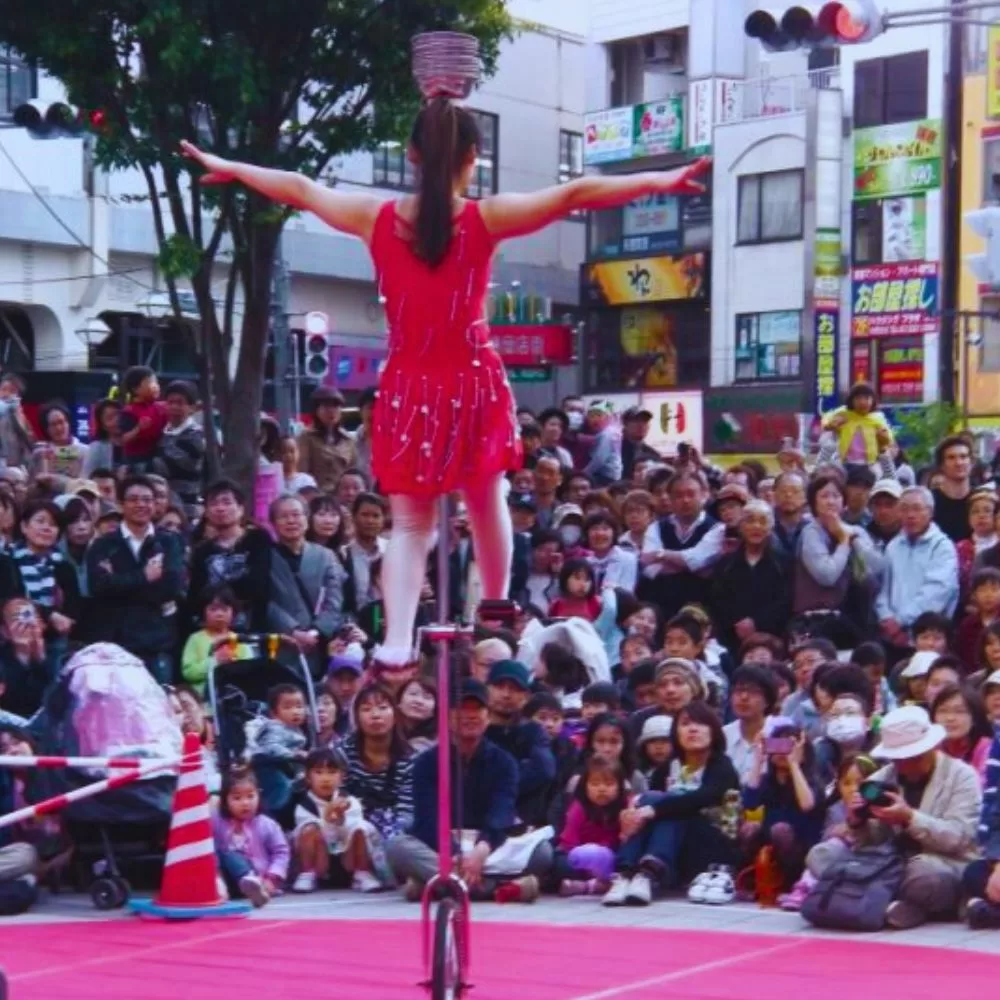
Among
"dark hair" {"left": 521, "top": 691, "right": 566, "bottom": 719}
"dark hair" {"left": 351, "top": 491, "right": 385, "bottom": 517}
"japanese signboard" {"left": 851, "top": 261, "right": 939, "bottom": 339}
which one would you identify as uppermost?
"japanese signboard" {"left": 851, "top": 261, "right": 939, "bottom": 339}

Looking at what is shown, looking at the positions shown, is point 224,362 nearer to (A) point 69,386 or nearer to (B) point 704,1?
(A) point 69,386

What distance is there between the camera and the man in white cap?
815 centimetres

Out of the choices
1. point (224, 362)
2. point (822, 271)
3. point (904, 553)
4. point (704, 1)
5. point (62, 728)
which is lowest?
point (62, 728)

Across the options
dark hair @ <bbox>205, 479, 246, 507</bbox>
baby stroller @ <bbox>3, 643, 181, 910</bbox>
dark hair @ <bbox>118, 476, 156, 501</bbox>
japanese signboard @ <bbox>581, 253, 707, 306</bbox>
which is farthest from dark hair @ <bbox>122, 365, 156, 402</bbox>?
japanese signboard @ <bbox>581, 253, 707, 306</bbox>

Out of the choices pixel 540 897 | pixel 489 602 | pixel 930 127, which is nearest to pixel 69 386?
pixel 540 897

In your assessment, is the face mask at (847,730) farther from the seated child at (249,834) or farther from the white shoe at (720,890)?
the seated child at (249,834)

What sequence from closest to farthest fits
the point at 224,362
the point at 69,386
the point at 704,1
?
the point at 224,362 → the point at 69,386 → the point at 704,1

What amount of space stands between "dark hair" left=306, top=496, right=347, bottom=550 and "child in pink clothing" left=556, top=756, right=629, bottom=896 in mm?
2329

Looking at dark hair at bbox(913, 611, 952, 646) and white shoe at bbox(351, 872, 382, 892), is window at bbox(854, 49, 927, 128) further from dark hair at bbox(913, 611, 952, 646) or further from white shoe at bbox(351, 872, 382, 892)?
white shoe at bbox(351, 872, 382, 892)

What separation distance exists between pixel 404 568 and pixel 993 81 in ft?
88.5

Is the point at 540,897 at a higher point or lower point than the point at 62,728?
Result: lower

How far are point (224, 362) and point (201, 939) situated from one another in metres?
5.14

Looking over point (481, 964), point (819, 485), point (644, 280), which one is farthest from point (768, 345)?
point (481, 964)

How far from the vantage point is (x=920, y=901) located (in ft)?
26.7
